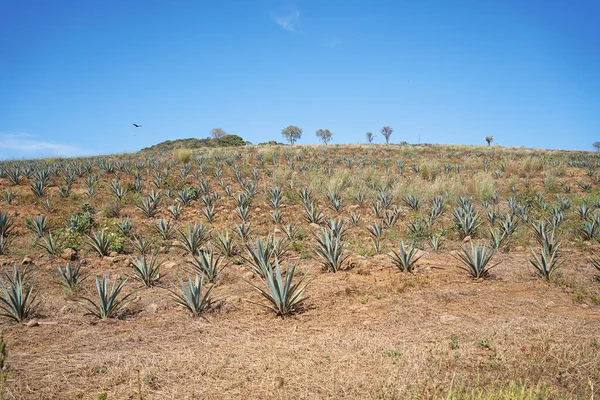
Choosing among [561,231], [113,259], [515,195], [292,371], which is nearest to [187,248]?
[113,259]

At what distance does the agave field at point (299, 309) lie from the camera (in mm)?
2570

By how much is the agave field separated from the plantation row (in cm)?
6

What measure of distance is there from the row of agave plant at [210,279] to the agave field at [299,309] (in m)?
0.03

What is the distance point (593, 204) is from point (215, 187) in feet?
38.3

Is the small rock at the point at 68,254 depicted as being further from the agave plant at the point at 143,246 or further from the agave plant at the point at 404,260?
the agave plant at the point at 404,260

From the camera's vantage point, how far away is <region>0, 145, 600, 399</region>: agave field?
2.57 m

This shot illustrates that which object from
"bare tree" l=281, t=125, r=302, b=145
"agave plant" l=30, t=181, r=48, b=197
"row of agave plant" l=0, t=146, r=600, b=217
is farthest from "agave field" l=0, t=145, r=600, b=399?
"bare tree" l=281, t=125, r=302, b=145

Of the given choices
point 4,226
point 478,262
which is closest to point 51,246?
point 4,226

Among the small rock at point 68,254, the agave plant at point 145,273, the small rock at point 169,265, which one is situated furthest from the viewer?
the small rock at point 68,254

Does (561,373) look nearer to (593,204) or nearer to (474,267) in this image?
(474,267)

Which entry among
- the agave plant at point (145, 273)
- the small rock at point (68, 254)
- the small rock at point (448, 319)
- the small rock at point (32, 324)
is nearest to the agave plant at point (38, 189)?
the small rock at point (68, 254)

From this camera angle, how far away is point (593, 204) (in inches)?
376

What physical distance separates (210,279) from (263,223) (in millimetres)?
3493

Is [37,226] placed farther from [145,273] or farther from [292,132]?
[292,132]
